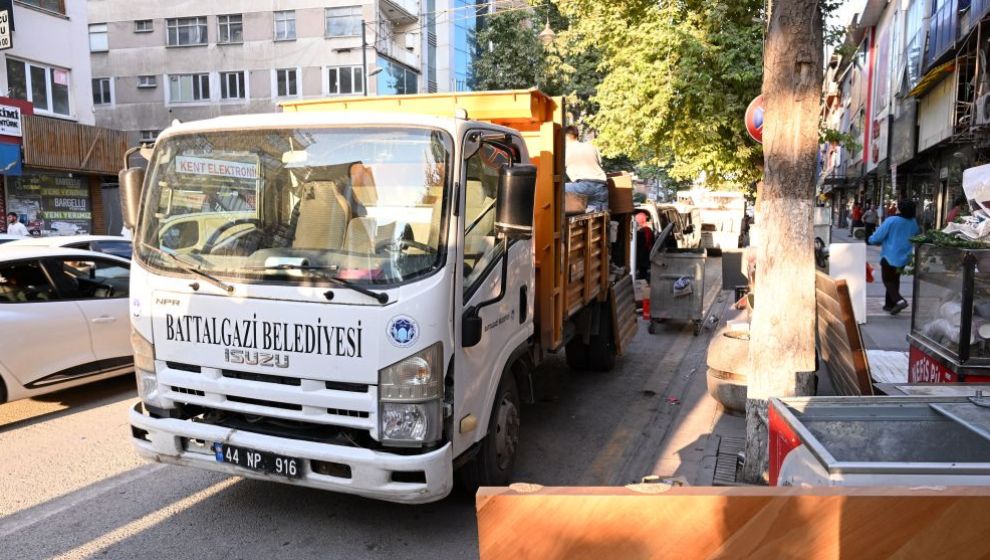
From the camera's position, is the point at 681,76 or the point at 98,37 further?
Answer: the point at 98,37

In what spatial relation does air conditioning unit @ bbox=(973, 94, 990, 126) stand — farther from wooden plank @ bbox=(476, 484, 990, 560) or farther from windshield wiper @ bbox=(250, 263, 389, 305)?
wooden plank @ bbox=(476, 484, 990, 560)

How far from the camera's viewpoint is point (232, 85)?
1353 inches

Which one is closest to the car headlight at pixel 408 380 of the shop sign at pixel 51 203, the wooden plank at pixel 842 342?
the wooden plank at pixel 842 342

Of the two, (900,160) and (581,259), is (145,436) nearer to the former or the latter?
(581,259)

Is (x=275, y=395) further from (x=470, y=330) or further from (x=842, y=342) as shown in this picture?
(x=842, y=342)

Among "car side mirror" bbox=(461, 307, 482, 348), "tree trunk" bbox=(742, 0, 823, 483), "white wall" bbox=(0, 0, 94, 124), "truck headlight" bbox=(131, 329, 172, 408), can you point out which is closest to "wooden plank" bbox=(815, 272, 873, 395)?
"tree trunk" bbox=(742, 0, 823, 483)

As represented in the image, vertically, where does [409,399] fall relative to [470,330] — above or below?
below

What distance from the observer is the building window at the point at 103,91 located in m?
35.6

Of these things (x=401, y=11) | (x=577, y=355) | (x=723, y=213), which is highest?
(x=401, y=11)

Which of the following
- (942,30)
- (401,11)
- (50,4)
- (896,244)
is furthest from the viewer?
(401,11)

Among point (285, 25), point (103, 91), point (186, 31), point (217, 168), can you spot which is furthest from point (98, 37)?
point (217, 168)

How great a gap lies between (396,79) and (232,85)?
318 inches

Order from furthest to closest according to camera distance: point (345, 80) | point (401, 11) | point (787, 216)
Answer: point (401, 11) → point (345, 80) → point (787, 216)

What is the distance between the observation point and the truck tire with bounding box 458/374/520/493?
4.23m
